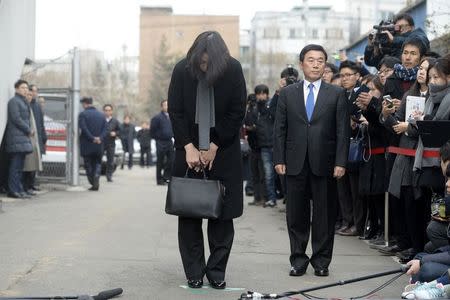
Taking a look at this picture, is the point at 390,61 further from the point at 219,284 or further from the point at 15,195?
the point at 15,195

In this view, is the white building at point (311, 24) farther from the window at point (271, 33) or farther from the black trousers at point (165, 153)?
the black trousers at point (165, 153)

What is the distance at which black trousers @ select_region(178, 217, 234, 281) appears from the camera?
25.0 feet

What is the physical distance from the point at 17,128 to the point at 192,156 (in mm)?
8538

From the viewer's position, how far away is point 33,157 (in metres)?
16.3

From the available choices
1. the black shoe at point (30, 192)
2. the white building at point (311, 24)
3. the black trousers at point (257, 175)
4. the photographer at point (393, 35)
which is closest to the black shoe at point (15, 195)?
the black shoe at point (30, 192)

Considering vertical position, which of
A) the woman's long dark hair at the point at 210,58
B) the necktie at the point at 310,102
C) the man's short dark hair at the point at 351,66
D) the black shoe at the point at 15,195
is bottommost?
the black shoe at the point at 15,195

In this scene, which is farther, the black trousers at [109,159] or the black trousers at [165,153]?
the black trousers at [109,159]

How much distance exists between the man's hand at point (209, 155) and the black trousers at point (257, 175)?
8.27m

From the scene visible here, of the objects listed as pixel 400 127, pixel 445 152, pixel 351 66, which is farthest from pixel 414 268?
pixel 351 66

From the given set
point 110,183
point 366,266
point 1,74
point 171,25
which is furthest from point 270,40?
point 366,266

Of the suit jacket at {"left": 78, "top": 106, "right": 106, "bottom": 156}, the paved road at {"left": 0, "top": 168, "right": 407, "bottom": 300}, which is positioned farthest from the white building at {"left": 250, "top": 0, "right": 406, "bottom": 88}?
the paved road at {"left": 0, "top": 168, "right": 407, "bottom": 300}

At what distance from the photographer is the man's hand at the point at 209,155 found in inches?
298

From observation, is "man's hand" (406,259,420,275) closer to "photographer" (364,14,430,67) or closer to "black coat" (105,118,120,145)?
"photographer" (364,14,430,67)

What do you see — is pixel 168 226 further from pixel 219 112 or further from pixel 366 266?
pixel 219 112
